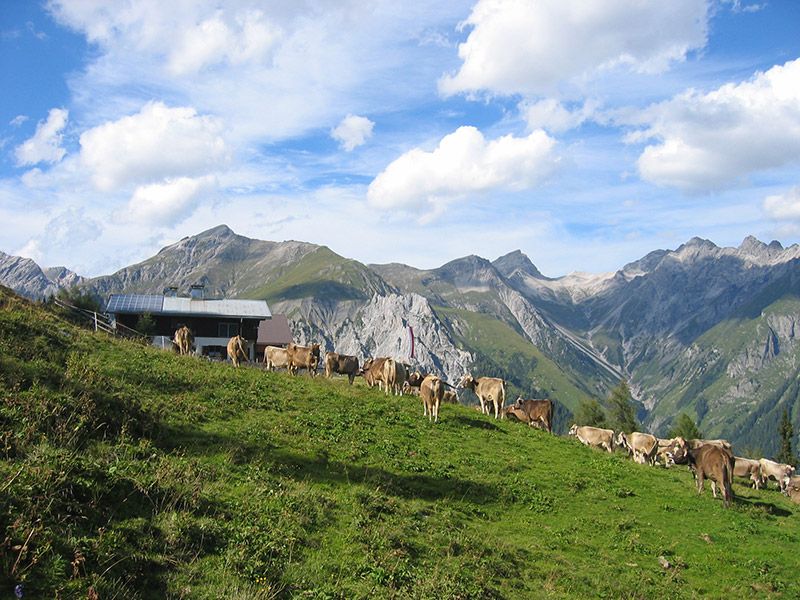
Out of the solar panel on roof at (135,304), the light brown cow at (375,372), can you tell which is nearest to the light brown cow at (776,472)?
the light brown cow at (375,372)

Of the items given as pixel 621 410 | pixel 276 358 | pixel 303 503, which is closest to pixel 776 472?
pixel 276 358

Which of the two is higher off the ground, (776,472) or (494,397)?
(494,397)

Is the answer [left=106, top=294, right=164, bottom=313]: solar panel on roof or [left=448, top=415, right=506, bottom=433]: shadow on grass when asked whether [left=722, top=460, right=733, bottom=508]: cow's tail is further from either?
[left=106, top=294, right=164, bottom=313]: solar panel on roof

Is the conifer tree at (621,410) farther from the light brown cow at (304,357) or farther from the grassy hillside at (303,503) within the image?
the light brown cow at (304,357)

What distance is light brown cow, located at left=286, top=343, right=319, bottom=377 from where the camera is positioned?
38534 millimetres

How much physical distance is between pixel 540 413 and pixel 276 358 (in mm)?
17692

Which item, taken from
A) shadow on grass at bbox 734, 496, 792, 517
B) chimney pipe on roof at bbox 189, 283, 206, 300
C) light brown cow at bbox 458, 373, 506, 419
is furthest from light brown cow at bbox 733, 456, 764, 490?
chimney pipe on roof at bbox 189, 283, 206, 300

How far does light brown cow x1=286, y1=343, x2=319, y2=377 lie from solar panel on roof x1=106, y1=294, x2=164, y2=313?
45.5 meters

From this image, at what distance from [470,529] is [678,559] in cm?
685

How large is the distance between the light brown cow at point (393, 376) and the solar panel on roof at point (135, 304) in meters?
51.3

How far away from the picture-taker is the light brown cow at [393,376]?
117 feet

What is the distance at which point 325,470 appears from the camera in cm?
1873

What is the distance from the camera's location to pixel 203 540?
39.1ft

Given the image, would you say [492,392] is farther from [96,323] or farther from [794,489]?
[96,323]
